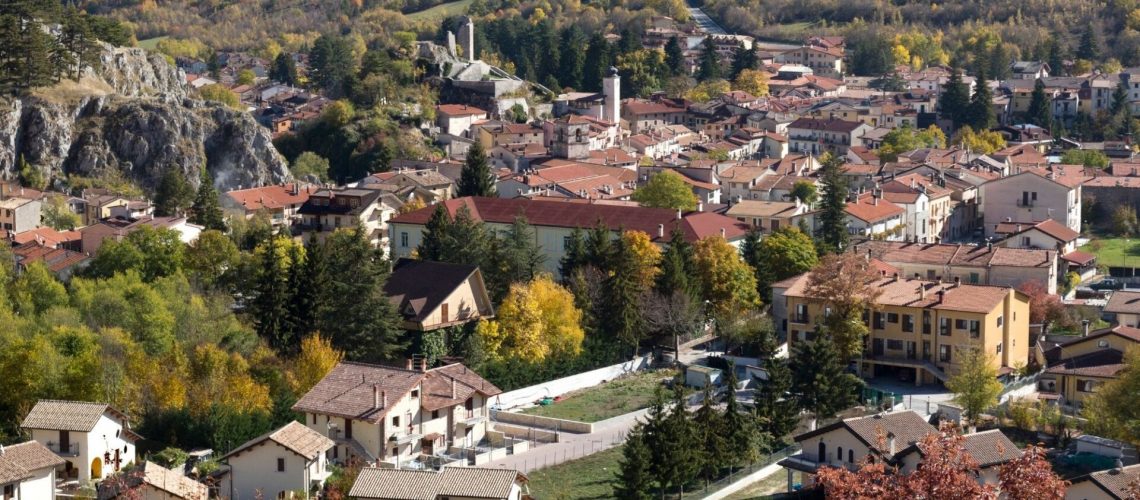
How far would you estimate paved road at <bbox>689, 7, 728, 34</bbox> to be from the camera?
393 ft

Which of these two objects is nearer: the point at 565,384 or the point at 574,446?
the point at 574,446

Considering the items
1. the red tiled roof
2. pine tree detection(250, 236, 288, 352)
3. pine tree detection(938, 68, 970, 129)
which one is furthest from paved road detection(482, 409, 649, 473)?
pine tree detection(938, 68, 970, 129)

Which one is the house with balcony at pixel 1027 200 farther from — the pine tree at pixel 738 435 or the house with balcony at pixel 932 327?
the pine tree at pixel 738 435

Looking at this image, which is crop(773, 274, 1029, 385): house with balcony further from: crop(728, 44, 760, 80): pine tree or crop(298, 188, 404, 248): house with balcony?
crop(728, 44, 760, 80): pine tree

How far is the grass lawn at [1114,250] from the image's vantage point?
5588cm

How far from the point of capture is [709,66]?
93.3 metres

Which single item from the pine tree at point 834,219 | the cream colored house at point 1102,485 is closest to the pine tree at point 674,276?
the pine tree at point 834,219

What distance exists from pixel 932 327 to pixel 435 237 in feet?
42.0

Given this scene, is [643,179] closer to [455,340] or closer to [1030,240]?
[1030,240]

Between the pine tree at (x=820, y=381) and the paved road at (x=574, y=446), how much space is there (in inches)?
128

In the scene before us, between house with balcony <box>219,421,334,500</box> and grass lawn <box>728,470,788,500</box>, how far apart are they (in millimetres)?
7080

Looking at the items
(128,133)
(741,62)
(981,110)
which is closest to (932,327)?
(128,133)

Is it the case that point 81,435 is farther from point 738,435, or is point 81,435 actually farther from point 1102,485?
point 1102,485

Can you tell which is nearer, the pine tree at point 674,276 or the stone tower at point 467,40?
the pine tree at point 674,276
